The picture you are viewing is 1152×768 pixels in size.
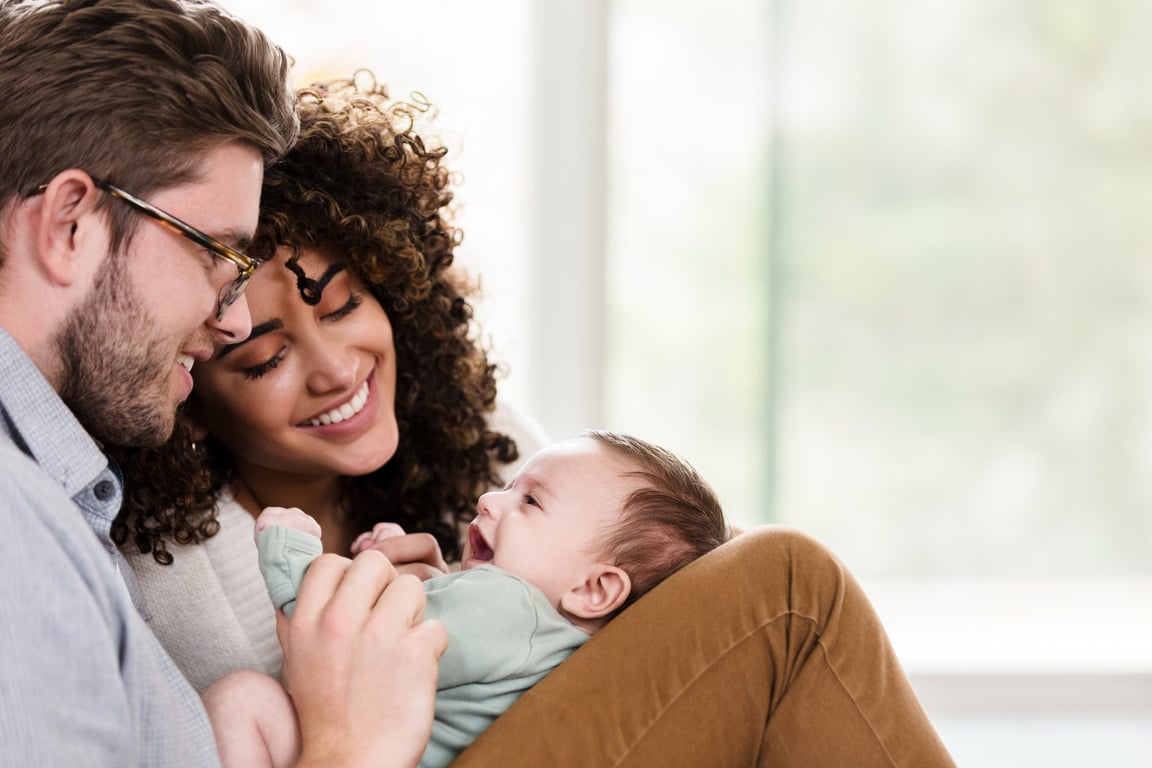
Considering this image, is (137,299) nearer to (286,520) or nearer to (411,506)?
(286,520)

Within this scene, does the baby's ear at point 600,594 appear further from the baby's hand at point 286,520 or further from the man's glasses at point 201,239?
the man's glasses at point 201,239

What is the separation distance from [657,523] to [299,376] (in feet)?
2.04

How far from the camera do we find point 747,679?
1474 millimetres

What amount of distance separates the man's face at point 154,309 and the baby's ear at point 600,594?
1.92 ft

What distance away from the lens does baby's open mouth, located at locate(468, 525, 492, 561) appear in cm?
172

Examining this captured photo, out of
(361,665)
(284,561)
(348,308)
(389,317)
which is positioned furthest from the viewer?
(389,317)

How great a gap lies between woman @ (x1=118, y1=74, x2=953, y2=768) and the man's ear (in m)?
0.46

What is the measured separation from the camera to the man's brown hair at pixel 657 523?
5.39 ft

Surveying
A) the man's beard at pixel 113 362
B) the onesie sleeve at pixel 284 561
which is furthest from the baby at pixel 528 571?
the man's beard at pixel 113 362

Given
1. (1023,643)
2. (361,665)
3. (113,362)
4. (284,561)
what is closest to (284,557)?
(284,561)

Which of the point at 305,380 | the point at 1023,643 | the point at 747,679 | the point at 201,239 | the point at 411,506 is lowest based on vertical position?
the point at 1023,643

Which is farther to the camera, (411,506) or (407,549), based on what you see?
(411,506)

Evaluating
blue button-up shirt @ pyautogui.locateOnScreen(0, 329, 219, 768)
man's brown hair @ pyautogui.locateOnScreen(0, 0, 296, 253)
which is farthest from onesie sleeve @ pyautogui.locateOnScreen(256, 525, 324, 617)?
man's brown hair @ pyautogui.locateOnScreen(0, 0, 296, 253)

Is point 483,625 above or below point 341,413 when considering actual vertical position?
below
